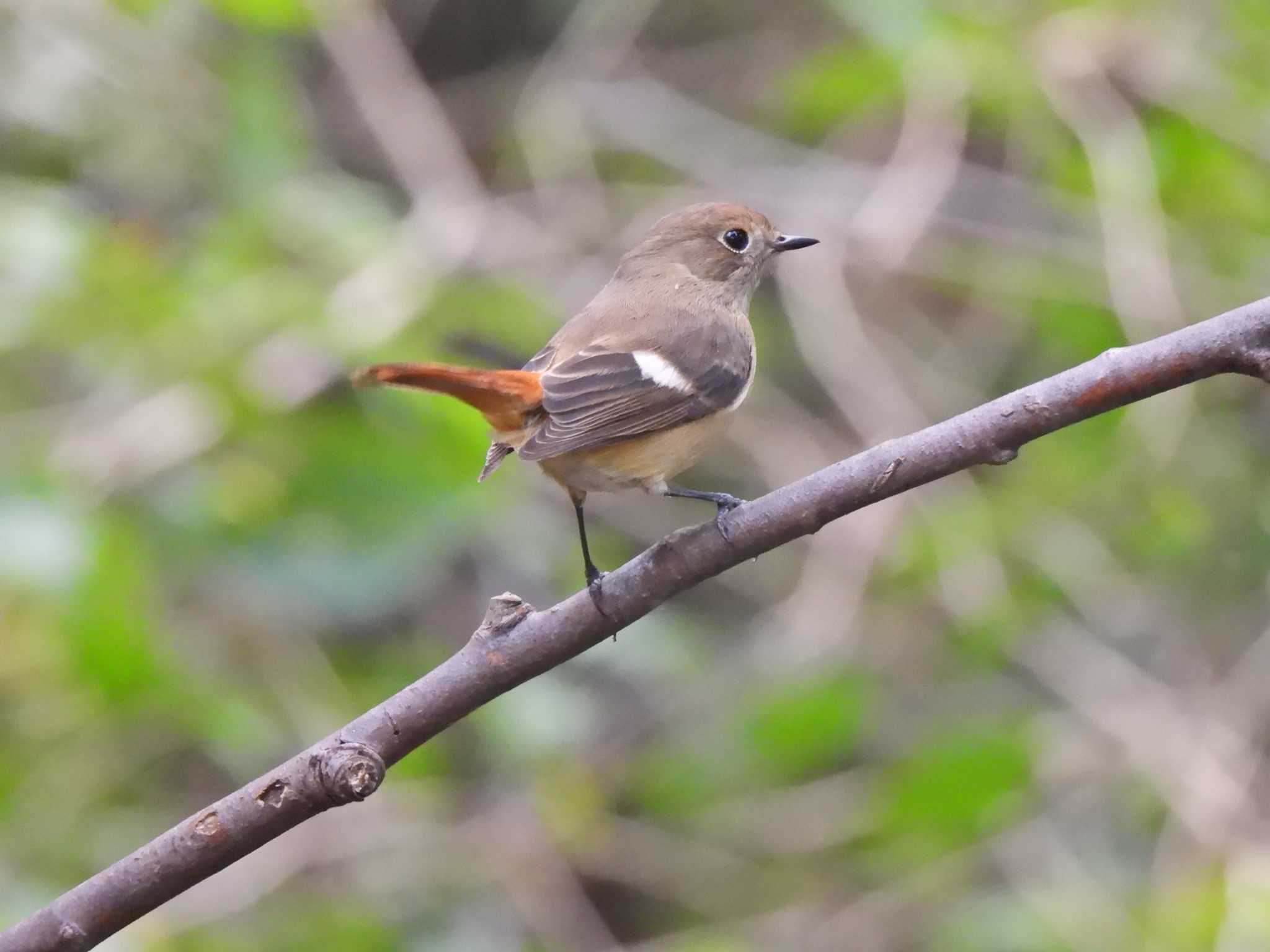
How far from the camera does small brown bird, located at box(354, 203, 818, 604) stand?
8.11 feet

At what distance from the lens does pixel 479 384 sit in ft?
7.87

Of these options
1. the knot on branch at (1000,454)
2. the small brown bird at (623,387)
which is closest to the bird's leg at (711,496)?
the small brown bird at (623,387)

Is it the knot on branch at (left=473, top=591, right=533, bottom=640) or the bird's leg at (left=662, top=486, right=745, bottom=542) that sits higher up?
the bird's leg at (left=662, top=486, right=745, bottom=542)

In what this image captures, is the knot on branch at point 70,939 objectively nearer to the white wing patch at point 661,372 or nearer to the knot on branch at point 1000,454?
the knot on branch at point 1000,454

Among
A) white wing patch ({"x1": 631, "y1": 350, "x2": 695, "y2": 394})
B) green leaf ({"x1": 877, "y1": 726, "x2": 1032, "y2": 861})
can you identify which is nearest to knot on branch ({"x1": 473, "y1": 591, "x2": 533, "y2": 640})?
white wing patch ({"x1": 631, "y1": 350, "x2": 695, "y2": 394})

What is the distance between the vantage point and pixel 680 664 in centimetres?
376

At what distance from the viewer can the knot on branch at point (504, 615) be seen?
1761mm

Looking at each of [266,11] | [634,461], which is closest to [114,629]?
[634,461]

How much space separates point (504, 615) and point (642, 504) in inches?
125

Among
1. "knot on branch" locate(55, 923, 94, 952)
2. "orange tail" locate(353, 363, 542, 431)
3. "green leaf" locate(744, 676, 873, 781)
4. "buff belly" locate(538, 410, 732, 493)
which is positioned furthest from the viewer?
"green leaf" locate(744, 676, 873, 781)

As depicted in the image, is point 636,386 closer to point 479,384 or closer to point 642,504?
point 479,384

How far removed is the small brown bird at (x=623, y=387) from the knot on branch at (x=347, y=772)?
667 millimetres

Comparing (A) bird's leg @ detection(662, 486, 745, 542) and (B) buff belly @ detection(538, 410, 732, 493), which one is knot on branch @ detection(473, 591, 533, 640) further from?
(B) buff belly @ detection(538, 410, 732, 493)

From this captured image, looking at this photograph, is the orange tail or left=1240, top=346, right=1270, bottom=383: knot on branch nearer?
left=1240, top=346, right=1270, bottom=383: knot on branch
